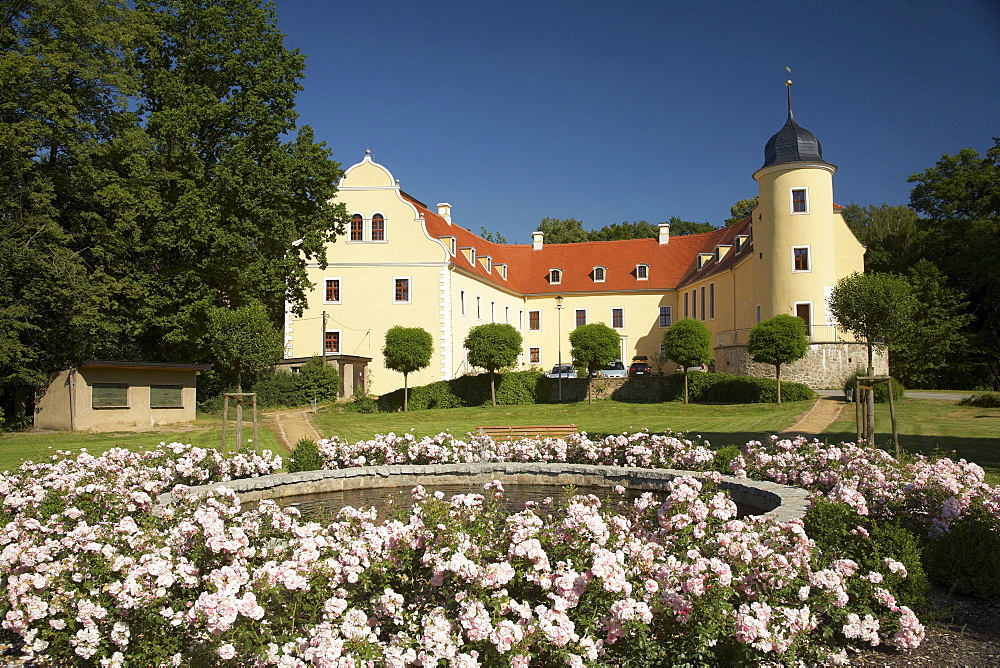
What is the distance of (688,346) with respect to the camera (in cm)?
2950

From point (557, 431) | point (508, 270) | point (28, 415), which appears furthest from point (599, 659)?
point (508, 270)

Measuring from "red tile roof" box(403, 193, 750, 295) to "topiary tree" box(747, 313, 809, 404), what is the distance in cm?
1536

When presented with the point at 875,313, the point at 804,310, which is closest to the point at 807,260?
the point at 804,310

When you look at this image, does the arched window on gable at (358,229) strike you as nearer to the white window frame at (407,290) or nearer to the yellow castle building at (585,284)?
the yellow castle building at (585,284)

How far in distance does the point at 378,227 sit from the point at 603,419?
17.7m

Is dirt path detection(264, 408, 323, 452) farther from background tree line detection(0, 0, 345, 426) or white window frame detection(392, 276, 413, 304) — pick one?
white window frame detection(392, 276, 413, 304)

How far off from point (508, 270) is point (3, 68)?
31.5 m

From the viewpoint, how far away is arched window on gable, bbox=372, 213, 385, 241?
121 ft

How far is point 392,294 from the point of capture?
1447 inches

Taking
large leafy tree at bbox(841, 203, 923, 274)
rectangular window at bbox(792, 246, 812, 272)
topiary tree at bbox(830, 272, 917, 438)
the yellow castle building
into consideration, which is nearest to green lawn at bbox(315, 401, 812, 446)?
topiary tree at bbox(830, 272, 917, 438)

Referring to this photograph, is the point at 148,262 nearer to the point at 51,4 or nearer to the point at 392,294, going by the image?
the point at 51,4

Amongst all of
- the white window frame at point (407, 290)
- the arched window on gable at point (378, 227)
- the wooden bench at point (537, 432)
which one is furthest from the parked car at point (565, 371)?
the wooden bench at point (537, 432)

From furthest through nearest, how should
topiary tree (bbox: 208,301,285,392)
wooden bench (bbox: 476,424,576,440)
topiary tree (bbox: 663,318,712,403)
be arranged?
topiary tree (bbox: 663,318,712,403)
topiary tree (bbox: 208,301,285,392)
wooden bench (bbox: 476,424,576,440)

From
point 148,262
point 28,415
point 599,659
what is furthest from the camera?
point 148,262
